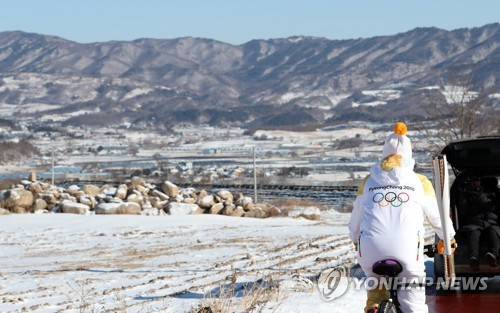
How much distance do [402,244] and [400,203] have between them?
256 millimetres

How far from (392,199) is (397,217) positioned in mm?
123

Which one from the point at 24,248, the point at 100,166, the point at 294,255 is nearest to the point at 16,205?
the point at 24,248

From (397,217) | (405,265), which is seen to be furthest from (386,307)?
(397,217)

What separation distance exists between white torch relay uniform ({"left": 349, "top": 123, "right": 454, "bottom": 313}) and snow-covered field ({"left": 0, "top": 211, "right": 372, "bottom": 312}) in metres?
1.55

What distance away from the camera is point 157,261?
13.1 metres

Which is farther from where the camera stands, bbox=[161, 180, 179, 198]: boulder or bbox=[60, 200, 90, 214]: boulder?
bbox=[161, 180, 179, 198]: boulder

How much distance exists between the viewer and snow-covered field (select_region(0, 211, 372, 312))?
343 inches

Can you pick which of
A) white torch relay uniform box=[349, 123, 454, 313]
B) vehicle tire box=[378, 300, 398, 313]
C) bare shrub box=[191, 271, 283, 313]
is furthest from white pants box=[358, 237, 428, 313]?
bare shrub box=[191, 271, 283, 313]

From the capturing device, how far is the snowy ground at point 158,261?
28.5ft

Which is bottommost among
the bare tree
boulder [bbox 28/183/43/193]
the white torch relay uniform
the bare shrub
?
boulder [bbox 28/183/43/193]

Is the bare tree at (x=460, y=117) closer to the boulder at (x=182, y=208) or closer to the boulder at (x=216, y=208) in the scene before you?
the boulder at (x=216, y=208)

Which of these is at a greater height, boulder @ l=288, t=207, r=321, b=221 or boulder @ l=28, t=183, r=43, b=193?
boulder @ l=28, t=183, r=43, b=193

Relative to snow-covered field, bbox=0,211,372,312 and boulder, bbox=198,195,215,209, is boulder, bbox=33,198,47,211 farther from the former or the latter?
boulder, bbox=198,195,215,209

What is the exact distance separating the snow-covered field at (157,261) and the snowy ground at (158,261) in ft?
0.05
